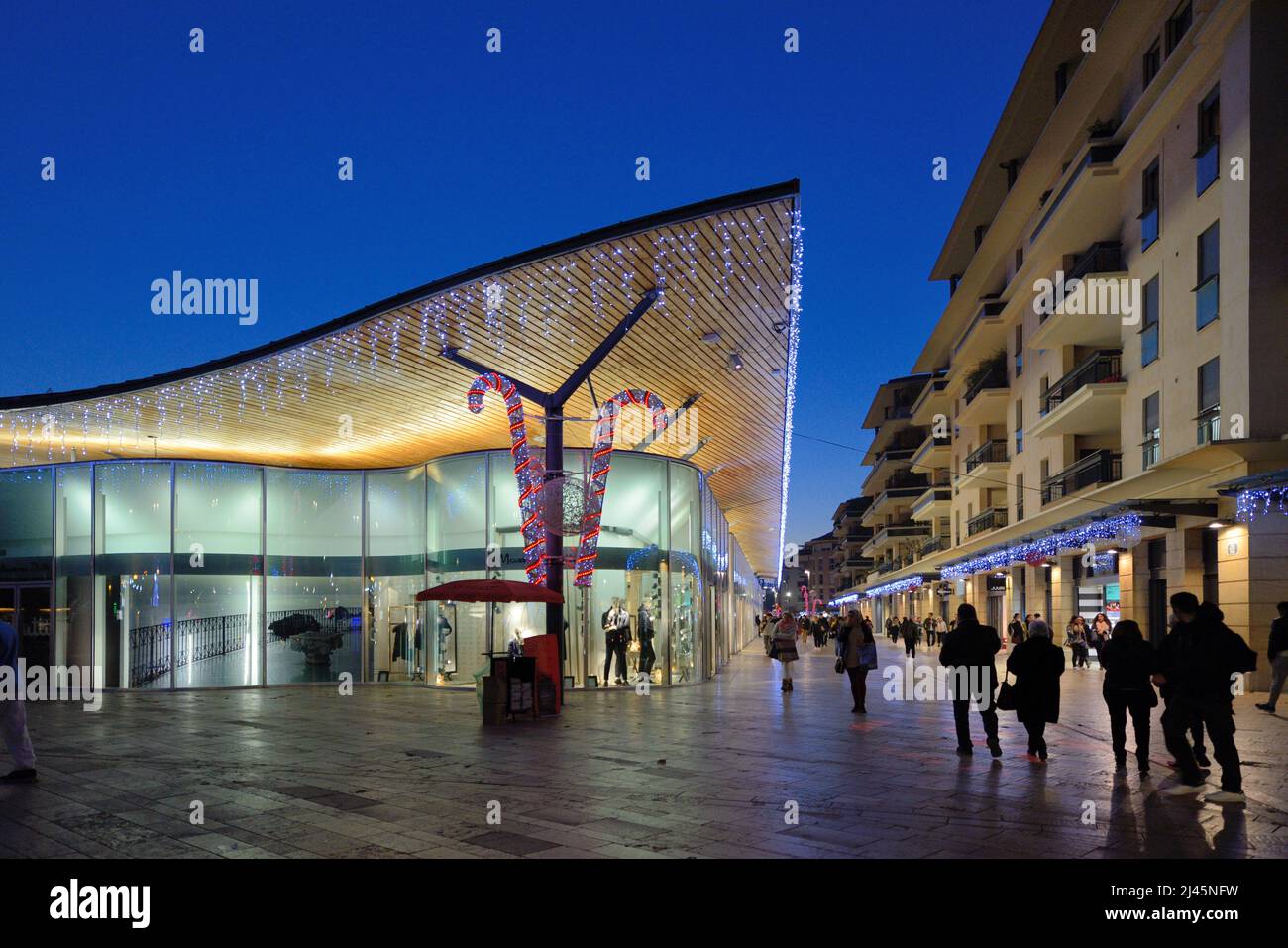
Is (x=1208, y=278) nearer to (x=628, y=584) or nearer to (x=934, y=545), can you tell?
(x=628, y=584)

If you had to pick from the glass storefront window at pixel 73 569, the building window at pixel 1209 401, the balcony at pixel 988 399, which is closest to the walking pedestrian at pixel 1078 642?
the building window at pixel 1209 401

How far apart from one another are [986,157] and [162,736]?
1410 inches

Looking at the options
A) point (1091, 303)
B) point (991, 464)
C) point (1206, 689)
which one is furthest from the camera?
point (991, 464)

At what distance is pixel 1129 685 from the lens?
35.2 feet

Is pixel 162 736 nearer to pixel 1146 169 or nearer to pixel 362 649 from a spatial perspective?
pixel 362 649

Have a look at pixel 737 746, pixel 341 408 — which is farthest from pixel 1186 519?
pixel 341 408

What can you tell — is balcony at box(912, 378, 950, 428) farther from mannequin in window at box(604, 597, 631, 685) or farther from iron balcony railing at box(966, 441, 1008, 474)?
mannequin in window at box(604, 597, 631, 685)

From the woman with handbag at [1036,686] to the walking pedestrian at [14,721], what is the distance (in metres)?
9.66

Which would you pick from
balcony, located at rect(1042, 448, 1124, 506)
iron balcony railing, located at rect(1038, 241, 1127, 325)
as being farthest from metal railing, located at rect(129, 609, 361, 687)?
iron balcony railing, located at rect(1038, 241, 1127, 325)

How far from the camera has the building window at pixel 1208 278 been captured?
20781 millimetres

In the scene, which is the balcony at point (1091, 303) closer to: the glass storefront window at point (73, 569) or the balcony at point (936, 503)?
the balcony at point (936, 503)

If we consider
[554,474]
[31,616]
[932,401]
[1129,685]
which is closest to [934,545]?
[932,401]

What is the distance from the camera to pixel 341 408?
21844 mm

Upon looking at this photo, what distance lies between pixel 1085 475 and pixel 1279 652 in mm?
14972
